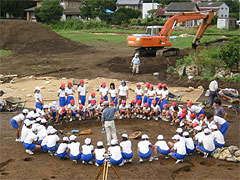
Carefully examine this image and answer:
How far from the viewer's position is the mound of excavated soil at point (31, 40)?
1380 inches

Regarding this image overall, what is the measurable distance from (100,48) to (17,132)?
25.3 m

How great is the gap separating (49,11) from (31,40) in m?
25.7

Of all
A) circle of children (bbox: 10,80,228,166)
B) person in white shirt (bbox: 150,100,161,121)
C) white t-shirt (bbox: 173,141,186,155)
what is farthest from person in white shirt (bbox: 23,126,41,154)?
person in white shirt (bbox: 150,100,161,121)

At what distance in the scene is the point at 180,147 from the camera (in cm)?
Result: 1045

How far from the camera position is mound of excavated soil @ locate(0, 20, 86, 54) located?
35062 millimetres

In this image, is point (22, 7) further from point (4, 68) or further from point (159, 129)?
point (159, 129)

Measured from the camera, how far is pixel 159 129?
13.9 m

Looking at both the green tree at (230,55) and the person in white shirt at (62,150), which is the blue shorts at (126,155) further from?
the green tree at (230,55)

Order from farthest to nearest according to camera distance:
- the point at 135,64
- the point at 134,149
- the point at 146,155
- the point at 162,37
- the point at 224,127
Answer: the point at 162,37, the point at 135,64, the point at 224,127, the point at 134,149, the point at 146,155

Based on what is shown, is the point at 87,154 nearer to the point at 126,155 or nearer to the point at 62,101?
the point at 126,155

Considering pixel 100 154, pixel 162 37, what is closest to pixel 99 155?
pixel 100 154

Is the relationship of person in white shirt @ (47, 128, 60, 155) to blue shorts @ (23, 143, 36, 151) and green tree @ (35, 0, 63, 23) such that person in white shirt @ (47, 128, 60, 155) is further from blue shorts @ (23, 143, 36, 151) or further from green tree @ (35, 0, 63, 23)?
green tree @ (35, 0, 63, 23)

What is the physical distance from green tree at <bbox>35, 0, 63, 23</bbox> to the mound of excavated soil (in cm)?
2179

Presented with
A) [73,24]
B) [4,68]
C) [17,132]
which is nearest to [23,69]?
[4,68]
